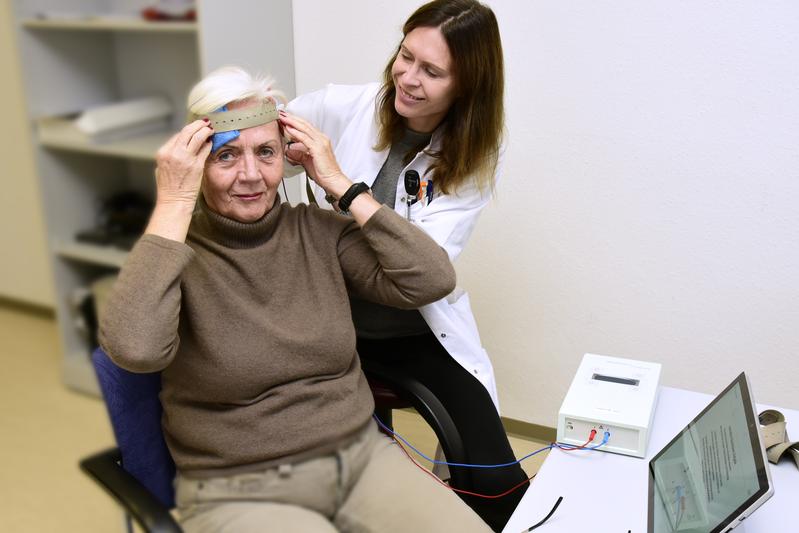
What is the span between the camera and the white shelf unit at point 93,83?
7.83ft

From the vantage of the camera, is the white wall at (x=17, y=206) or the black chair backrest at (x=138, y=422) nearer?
the black chair backrest at (x=138, y=422)

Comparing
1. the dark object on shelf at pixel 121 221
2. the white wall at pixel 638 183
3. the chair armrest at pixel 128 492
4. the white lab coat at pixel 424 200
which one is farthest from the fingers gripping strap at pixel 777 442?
the dark object on shelf at pixel 121 221

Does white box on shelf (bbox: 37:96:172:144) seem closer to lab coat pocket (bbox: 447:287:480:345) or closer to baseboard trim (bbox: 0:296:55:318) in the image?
baseboard trim (bbox: 0:296:55:318)

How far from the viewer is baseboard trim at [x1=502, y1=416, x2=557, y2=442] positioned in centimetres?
257

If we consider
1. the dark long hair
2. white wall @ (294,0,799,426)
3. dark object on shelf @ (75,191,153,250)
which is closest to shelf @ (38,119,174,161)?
dark object on shelf @ (75,191,153,250)

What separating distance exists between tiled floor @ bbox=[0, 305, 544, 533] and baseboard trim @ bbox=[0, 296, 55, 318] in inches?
4.9

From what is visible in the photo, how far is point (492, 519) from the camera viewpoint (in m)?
1.63

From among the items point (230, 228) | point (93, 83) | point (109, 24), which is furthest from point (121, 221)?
point (230, 228)

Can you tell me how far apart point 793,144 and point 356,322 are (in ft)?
3.98

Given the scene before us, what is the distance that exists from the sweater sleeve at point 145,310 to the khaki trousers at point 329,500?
0.25 m

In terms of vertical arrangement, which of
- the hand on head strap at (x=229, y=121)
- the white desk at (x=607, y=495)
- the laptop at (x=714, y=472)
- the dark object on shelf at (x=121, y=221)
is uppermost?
the hand on head strap at (x=229, y=121)

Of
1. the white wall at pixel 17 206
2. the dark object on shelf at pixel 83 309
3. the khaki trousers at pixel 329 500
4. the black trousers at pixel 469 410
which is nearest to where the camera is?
the khaki trousers at pixel 329 500

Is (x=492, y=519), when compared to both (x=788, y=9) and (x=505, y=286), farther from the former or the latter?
(x=788, y=9)

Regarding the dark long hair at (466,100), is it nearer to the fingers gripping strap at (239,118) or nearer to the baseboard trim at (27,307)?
the fingers gripping strap at (239,118)
